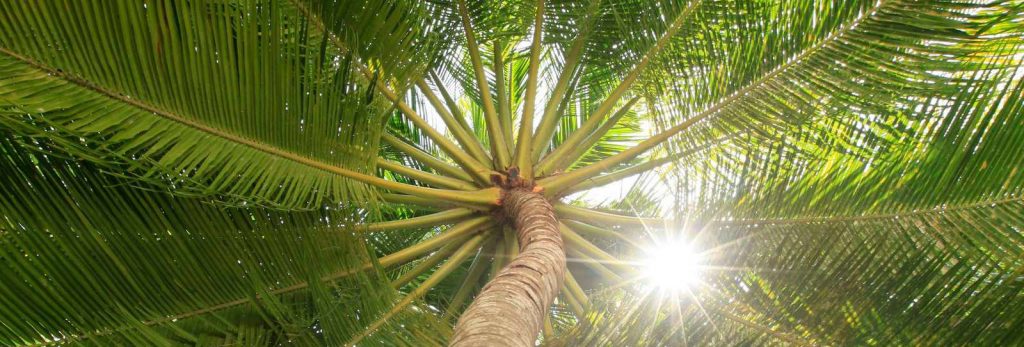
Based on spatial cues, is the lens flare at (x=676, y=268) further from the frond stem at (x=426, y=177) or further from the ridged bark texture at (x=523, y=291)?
the frond stem at (x=426, y=177)

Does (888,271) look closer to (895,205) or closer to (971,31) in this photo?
(895,205)

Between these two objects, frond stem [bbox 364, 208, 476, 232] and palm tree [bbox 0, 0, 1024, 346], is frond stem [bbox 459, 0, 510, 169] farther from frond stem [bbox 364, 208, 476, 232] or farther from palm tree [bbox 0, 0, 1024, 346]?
frond stem [bbox 364, 208, 476, 232]

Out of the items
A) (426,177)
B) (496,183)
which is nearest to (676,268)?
(496,183)

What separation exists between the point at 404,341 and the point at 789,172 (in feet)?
4.10

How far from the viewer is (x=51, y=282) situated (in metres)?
2.17

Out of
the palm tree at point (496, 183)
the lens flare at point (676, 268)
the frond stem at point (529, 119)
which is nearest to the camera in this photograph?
the palm tree at point (496, 183)

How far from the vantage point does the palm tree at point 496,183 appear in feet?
6.14

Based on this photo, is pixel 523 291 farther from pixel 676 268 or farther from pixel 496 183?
pixel 496 183

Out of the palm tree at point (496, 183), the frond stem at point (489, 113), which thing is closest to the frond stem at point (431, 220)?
the palm tree at point (496, 183)

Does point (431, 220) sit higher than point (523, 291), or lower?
higher

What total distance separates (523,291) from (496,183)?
52.1 inches

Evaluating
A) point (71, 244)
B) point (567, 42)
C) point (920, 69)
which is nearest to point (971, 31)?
point (920, 69)

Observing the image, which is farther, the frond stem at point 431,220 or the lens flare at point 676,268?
the frond stem at point 431,220

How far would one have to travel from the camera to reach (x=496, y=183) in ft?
9.98
